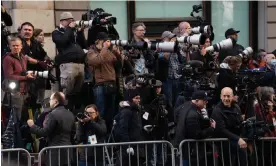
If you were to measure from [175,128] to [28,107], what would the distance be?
239 cm

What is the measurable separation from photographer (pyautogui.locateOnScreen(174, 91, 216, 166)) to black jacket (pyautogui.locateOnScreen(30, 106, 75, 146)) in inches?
64.2

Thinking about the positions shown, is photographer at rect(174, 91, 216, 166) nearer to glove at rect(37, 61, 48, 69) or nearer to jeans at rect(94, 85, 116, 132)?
jeans at rect(94, 85, 116, 132)

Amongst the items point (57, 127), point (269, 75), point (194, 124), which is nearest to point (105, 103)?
point (57, 127)

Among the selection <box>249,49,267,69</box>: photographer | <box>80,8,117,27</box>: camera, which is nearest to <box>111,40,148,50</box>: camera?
<box>80,8,117,27</box>: camera

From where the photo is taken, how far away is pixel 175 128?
43.5ft

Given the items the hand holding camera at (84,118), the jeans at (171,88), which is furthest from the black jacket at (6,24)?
the jeans at (171,88)

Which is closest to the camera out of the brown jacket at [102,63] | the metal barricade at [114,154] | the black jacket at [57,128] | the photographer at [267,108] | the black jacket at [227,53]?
the metal barricade at [114,154]

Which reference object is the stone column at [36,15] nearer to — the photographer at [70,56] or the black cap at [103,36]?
the photographer at [70,56]

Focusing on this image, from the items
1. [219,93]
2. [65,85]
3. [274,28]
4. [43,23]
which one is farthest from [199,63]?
[274,28]

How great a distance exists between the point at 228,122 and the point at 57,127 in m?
2.58

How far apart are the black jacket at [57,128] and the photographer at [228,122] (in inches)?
86.8

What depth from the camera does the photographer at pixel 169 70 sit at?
577 inches

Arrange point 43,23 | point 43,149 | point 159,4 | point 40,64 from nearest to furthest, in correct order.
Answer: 1. point 43,149
2. point 40,64
3. point 43,23
4. point 159,4

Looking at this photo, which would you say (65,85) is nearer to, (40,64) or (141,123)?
(40,64)
